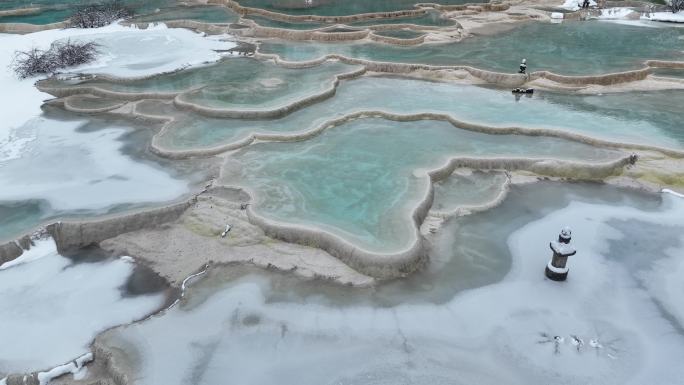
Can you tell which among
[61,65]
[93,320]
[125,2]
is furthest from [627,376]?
[125,2]

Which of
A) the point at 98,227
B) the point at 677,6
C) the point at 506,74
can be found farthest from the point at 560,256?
the point at 677,6

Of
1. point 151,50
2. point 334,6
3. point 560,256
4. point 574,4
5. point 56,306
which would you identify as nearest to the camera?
point 560,256

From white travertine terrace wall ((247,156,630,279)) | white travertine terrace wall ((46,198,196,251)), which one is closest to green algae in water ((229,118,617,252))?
white travertine terrace wall ((247,156,630,279))

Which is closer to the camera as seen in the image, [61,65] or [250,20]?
[61,65]

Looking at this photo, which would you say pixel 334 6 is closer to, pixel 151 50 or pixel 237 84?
pixel 151 50

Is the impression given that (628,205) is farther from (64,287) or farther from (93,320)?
(64,287)

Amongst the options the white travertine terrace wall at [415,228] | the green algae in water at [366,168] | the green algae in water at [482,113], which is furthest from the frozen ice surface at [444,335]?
the green algae in water at [482,113]

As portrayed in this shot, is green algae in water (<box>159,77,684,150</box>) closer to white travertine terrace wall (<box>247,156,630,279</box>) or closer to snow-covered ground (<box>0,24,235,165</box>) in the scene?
white travertine terrace wall (<box>247,156,630,279</box>)

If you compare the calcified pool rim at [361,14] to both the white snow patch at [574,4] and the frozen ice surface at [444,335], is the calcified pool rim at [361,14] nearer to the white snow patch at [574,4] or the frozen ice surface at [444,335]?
the white snow patch at [574,4]
